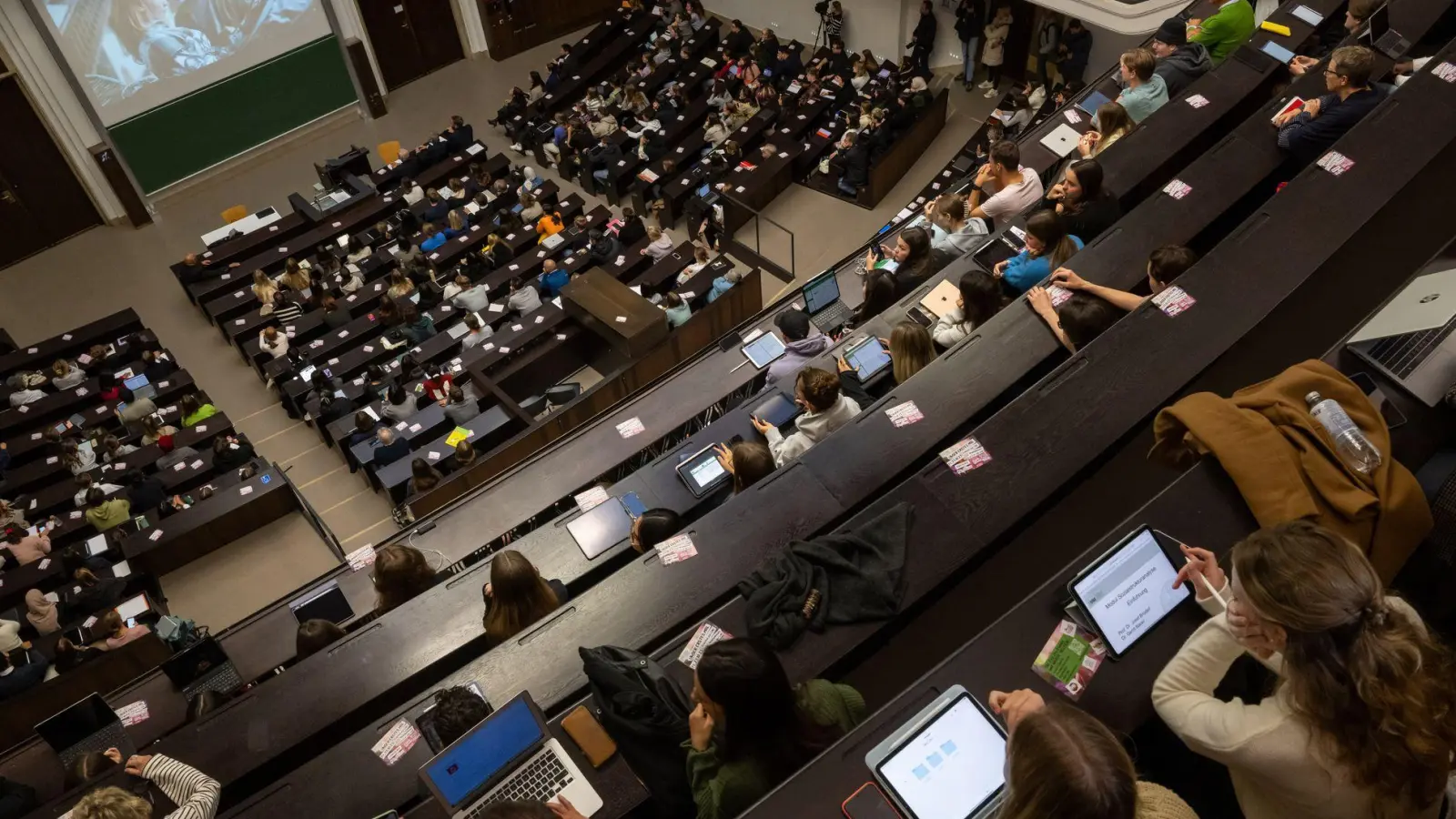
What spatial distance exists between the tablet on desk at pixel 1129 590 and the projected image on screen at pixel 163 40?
13.2 m

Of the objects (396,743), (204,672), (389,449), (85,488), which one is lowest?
(85,488)

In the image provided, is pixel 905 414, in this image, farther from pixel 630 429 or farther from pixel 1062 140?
pixel 1062 140

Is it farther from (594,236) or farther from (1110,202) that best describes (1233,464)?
(594,236)

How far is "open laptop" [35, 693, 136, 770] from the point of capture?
4.87m

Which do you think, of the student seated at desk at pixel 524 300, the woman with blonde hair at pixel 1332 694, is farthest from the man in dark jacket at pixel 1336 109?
the student seated at desk at pixel 524 300

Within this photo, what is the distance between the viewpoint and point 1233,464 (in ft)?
11.5

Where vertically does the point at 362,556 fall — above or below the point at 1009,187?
below

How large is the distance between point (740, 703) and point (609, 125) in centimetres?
1129

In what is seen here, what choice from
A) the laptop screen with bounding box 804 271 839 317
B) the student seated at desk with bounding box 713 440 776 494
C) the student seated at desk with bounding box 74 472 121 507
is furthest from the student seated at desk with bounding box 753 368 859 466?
the student seated at desk with bounding box 74 472 121 507

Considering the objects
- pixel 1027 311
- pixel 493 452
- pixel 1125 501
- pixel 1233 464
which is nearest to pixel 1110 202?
pixel 1027 311

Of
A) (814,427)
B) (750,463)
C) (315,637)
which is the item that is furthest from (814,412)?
(315,637)

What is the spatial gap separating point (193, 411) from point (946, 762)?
9.13 meters

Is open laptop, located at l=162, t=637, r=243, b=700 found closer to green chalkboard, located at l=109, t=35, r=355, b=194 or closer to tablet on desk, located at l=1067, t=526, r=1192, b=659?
tablet on desk, located at l=1067, t=526, r=1192, b=659

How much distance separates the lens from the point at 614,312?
9406 millimetres
